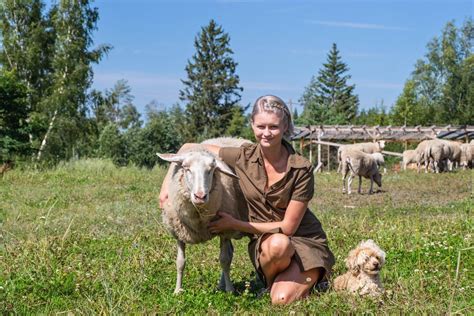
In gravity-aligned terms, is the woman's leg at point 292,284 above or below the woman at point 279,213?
below

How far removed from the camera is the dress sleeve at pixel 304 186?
484 cm

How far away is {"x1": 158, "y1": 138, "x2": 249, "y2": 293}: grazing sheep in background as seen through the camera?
4895mm

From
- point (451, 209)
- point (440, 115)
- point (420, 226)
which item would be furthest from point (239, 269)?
point (440, 115)

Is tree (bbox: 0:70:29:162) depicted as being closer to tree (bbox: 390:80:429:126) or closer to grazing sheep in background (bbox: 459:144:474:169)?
grazing sheep in background (bbox: 459:144:474:169)

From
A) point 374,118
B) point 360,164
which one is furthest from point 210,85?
point 360,164

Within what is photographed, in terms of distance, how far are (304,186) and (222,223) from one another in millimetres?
821

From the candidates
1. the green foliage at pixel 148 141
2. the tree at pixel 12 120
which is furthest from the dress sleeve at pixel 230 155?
the green foliage at pixel 148 141

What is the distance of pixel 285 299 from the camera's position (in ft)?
15.4

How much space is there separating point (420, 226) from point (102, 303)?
5366 mm

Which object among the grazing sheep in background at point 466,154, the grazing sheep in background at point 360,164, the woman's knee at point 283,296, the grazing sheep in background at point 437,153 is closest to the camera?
the woman's knee at point 283,296

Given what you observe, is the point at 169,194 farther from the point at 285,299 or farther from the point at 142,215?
the point at 142,215

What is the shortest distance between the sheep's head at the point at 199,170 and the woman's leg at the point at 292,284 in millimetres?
966

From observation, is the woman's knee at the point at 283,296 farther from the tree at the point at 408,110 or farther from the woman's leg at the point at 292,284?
the tree at the point at 408,110

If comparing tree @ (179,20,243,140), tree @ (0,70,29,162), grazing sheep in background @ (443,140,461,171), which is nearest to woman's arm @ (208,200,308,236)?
tree @ (0,70,29,162)
